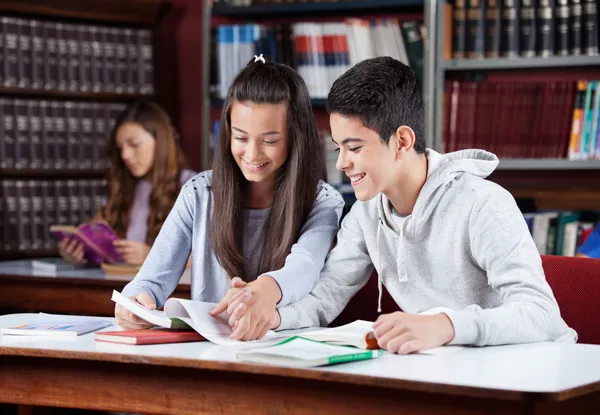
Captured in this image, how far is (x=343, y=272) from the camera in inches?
84.7

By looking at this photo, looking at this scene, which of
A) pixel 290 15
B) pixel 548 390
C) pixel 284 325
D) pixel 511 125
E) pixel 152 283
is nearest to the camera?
pixel 548 390

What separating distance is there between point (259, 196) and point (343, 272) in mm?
317

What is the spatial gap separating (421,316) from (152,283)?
2.52 ft

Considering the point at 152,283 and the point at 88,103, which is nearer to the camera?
the point at 152,283

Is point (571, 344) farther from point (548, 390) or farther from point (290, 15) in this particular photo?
point (290, 15)

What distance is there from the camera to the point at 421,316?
166 cm

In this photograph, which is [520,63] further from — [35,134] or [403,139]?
[35,134]

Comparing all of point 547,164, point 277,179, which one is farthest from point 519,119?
point 277,179

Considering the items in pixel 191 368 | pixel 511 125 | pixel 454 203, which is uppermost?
pixel 511 125

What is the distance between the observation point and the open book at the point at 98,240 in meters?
3.25

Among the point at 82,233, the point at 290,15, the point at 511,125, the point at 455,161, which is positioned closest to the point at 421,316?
the point at 455,161

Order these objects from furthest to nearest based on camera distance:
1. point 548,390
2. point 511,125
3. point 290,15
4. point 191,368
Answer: point 290,15
point 511,125
point 191,368
point 548,390

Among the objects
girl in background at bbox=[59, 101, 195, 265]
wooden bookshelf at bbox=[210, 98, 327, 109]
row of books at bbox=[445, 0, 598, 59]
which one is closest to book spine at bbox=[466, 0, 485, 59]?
row of books at bbox=[445, 0, 598, 59]

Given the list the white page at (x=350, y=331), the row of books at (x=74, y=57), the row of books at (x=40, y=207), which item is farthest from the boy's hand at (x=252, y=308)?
the row of books at (x=74, y=57)
